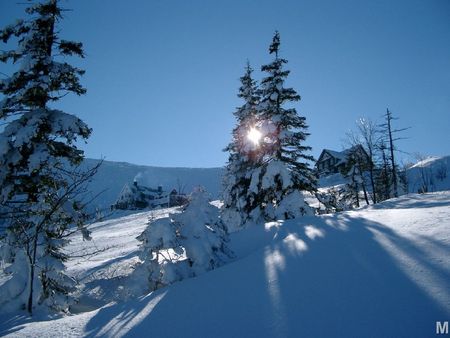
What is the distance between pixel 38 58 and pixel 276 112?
11.9m

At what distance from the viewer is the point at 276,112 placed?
1716cm

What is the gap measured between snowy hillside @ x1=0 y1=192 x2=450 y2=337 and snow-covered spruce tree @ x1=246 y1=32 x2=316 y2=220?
10.7 m

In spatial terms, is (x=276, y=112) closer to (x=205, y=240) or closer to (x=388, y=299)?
(x=205, y=240)

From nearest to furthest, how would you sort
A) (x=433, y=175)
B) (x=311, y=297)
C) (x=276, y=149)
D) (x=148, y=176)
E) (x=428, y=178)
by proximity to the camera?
(x=311, y=297)
(x=276, y=149)
(x=428, y=178)
(x=433, y=175)
(x=148, y=176)

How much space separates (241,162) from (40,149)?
1256 cm

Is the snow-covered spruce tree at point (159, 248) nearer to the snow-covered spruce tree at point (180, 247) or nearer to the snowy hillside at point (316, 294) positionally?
the snow-covered spruce tree at point (180, 247)

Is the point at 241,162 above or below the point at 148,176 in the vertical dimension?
below

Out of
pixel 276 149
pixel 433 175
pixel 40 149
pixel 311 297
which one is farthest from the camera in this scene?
pixel 433 175

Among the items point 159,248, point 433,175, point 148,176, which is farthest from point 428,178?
point 148,176

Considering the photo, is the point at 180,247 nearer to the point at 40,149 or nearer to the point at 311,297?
the point at 311,297

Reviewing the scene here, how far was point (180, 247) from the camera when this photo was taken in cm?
622

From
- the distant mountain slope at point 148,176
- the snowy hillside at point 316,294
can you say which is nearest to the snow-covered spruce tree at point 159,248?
the snowy hillside at point 316,294

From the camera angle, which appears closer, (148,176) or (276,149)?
(276,149)

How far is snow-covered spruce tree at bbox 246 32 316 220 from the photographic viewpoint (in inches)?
642
